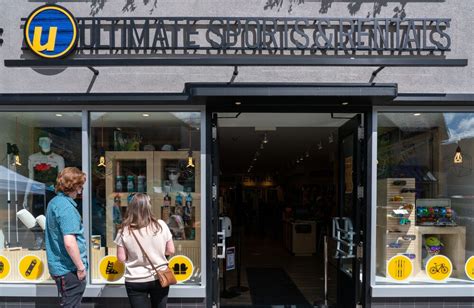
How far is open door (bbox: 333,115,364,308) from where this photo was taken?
4484 millimetres

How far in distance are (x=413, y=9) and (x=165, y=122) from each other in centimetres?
300

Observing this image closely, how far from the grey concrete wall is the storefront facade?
0.02 meters

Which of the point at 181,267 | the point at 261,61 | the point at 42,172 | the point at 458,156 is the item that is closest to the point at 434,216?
the point at 458,156

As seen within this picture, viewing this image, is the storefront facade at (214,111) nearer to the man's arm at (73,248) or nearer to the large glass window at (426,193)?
the large glass window at (426,193)

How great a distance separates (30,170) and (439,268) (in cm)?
493

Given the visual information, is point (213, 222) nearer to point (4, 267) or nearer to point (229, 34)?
point (229, 34)

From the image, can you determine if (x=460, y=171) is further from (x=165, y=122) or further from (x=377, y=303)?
(x=165, y=122)

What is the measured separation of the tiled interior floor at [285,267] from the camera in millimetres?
5816

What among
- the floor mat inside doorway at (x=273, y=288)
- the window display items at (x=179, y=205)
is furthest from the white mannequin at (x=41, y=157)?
the floor mat inside doorway at (x=273, y=288)

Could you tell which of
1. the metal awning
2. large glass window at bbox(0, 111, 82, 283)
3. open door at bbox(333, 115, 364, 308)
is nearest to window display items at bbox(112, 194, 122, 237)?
large glass window at bbox(0, 111, 82, 283)

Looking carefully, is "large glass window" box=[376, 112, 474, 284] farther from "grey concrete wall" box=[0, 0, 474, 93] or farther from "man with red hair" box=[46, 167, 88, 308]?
"man with red hair" box=[46, 167, 88, 308]

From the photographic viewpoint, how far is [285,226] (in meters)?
10.4

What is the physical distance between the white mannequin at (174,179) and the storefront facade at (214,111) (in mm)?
18

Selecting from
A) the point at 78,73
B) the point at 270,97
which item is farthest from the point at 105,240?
the point at 270,97
